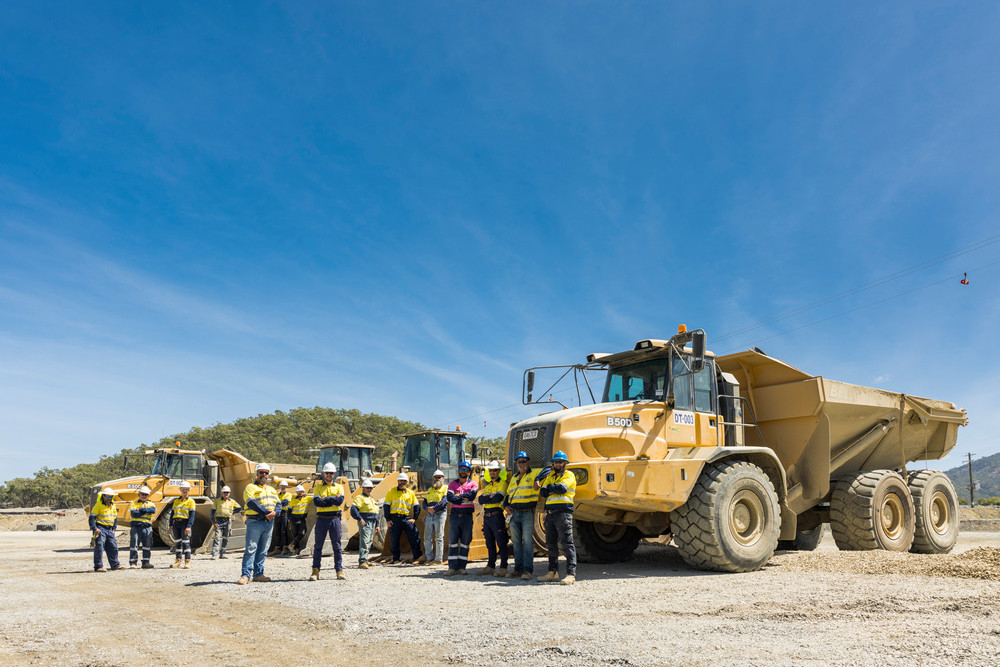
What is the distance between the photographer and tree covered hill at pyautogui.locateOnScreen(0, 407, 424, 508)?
197 ft

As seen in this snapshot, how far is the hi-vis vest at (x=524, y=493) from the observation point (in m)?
9.39

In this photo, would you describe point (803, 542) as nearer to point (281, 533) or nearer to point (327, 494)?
point (327, 494)

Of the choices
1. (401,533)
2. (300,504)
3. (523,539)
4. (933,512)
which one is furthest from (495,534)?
(933,512)

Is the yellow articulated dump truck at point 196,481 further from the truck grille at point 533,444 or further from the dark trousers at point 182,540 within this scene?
the truck grille at point 533,444

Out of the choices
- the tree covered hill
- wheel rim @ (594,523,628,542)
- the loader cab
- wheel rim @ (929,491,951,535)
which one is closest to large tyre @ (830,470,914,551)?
wheel rim @ (929,491,951,535)

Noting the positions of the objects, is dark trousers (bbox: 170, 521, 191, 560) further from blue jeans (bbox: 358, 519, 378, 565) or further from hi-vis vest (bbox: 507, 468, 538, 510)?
hi-vis vest (bbox: 507, 468, 538, 510)

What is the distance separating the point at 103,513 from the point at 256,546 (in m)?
4.44

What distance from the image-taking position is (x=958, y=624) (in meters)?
5.63

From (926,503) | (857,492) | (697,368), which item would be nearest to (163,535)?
(697,368)

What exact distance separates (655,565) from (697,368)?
12.0 ft

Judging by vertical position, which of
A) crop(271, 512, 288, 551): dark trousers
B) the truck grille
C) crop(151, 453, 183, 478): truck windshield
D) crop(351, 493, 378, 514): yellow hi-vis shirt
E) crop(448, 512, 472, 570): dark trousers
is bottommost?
crop(271, 512, 288, 551): dark trousers

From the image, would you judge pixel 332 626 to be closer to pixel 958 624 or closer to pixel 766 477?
pixel 958 624

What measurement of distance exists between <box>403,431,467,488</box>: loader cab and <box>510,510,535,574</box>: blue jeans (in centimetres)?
839

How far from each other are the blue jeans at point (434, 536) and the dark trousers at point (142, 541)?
5.15 meters
